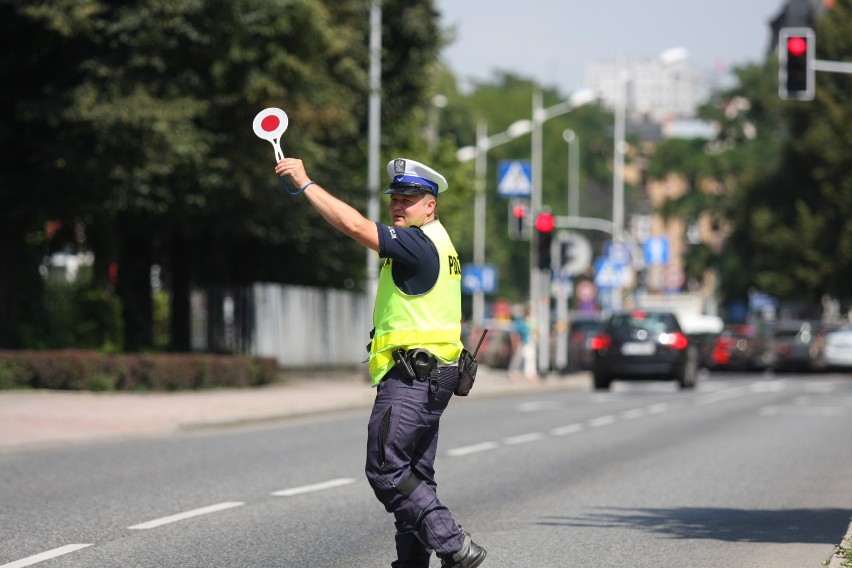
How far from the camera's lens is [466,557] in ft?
24.6

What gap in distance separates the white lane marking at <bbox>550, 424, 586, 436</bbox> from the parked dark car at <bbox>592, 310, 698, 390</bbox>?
12739 mm

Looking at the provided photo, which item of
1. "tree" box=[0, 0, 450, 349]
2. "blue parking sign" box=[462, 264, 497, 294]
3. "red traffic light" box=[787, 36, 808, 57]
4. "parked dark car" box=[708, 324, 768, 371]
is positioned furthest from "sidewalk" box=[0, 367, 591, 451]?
"parked dark car" box=[708, 324, 768, 371]

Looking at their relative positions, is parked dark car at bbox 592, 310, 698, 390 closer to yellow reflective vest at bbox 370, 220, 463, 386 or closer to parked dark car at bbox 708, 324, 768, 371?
parked dark car at bbox 708, 324, 768, 371

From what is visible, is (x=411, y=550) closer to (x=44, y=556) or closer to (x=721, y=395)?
(x=44, y=556)

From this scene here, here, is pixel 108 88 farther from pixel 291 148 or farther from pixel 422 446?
pixel 422 446

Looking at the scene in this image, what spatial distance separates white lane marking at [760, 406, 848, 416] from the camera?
2680 cm

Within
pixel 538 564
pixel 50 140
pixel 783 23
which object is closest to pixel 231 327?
pixel 50 140

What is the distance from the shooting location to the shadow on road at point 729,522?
413 inches

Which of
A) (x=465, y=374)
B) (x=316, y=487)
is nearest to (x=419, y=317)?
(x=465, y=374)

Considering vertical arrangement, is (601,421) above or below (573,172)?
below

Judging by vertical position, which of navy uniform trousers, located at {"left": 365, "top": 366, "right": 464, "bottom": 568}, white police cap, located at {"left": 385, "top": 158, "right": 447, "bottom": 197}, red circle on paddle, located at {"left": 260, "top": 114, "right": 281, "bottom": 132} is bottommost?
navy uniform trousers, located at {"left": 365, "top": 366, "right": 464, "bottom": 568}

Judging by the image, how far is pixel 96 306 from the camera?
1324 inches

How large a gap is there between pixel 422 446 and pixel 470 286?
4349 centimetres

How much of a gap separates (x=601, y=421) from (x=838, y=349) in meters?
30.5
